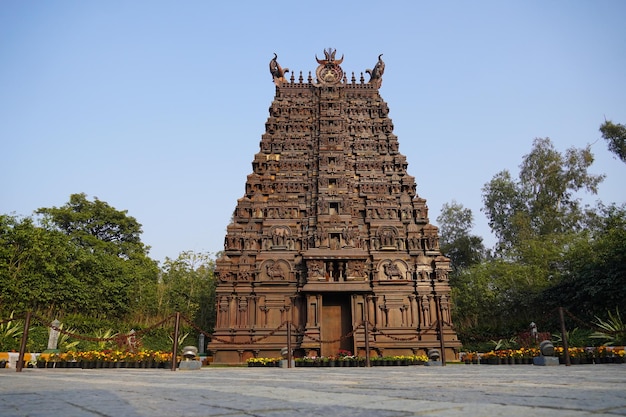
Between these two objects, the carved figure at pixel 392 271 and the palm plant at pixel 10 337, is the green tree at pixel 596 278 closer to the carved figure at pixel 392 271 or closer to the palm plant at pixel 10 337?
the carved figure at pixel 392 271

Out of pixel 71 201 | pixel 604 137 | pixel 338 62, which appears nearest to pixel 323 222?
pixel 338 62

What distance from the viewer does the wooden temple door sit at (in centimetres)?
2466

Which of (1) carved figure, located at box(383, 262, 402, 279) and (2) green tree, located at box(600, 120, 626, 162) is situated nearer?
(1) carved figure, located at box(383, 262, 402, 279)

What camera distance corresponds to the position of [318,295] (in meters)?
24.5

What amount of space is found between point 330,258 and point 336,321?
370 cm

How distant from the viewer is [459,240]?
154 ft

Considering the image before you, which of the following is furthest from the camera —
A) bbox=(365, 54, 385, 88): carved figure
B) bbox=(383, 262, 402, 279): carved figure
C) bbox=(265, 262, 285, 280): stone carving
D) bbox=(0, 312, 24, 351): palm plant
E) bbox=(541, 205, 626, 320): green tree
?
bbox=(365, 54, 385, 88): carved figure

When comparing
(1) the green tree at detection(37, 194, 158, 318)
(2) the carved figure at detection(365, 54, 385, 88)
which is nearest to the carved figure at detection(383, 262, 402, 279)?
(2) the carved figure at detection(365, 54, 385, 88)

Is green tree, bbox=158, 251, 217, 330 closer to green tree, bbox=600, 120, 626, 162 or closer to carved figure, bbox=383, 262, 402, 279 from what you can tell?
carved figure, bbox=383, 262, 402, 279

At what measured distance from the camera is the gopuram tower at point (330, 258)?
2438cm

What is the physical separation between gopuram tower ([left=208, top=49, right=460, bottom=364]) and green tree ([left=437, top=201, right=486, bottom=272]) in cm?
1953

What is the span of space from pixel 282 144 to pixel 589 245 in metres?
22.3

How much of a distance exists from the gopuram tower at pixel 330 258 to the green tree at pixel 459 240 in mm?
19528

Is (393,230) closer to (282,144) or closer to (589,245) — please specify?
(282,144)
